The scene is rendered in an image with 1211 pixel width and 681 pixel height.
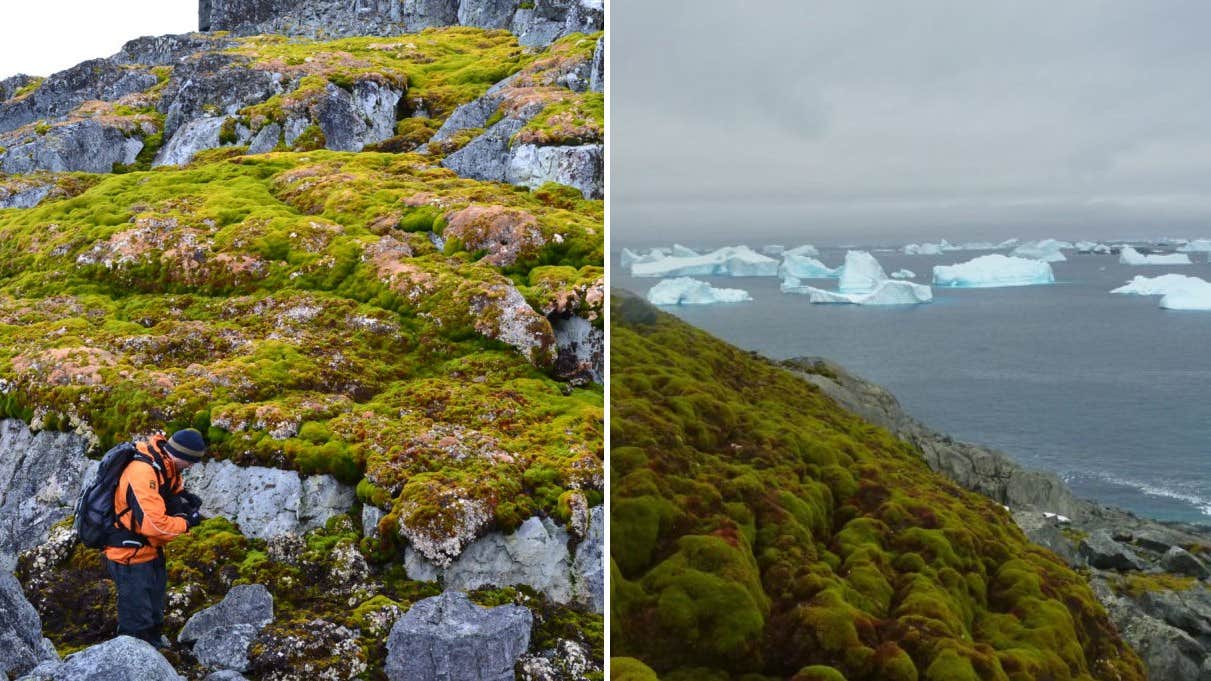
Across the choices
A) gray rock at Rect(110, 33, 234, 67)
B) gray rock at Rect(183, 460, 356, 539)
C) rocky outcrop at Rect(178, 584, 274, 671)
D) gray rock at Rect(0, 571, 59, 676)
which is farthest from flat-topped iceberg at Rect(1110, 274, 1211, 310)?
gray rock at Rect(110, 33, 234, 67)

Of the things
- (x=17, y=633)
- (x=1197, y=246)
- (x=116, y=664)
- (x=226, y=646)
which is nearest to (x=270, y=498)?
(x=226, y=646)

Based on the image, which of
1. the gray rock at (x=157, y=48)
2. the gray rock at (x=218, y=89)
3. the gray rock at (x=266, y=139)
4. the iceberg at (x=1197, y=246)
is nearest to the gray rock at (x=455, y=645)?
the iceberg at (x=1197, y=246)

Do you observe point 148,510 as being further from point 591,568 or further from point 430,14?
point 430,14

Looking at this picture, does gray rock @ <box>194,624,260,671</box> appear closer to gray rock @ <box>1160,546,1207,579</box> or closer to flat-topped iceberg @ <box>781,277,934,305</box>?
flat-topped iceberg @ <box>781,277,934,305</box>

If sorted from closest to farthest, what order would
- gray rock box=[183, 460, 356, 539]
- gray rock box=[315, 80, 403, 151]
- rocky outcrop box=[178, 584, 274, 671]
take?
rocky outcrop box=[178, 584, 274, 671]
gray rock box=[183, 460, 356, 539]
gray rock box=[315, 80, 403, 151]

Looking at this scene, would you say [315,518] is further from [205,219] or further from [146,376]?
[205,219]

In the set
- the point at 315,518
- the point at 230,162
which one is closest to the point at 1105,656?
the point at 315,518
